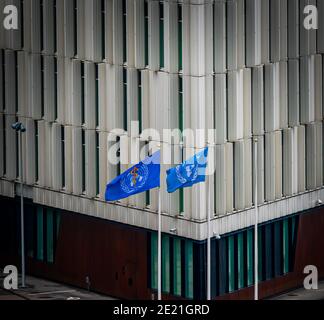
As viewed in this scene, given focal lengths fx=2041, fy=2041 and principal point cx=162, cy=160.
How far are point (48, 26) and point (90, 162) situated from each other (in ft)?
31.4

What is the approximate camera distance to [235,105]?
127625 mm

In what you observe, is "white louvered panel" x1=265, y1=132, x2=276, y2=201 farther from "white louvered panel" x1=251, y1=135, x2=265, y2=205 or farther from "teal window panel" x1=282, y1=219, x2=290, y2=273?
"teal window panel" x1=282, y1=219, x2=290, y2=273

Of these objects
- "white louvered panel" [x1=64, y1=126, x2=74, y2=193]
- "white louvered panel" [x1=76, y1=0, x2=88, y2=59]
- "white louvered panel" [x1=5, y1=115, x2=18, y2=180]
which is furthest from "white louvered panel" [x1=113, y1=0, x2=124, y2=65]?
"white louvered panel" [x1=5, y1=115, x2=18, y2=180]

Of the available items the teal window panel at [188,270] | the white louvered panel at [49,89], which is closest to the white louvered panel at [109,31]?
the white louvered panel at [49,89]

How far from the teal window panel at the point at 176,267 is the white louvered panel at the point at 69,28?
1482 centimetres

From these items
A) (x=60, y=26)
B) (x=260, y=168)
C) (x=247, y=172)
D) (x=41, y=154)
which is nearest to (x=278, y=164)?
(x=260, y=168)

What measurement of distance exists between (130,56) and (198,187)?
9681 millimetres

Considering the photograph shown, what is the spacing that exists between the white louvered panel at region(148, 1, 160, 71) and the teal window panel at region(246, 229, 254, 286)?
12.7m

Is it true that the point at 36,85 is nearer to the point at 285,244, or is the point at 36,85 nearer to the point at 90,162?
the point at 90,162

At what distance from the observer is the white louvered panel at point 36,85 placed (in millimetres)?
137000

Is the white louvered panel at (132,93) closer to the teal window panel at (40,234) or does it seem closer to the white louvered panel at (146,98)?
the white louvered panel at (146,98)

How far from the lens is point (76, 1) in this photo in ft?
436
